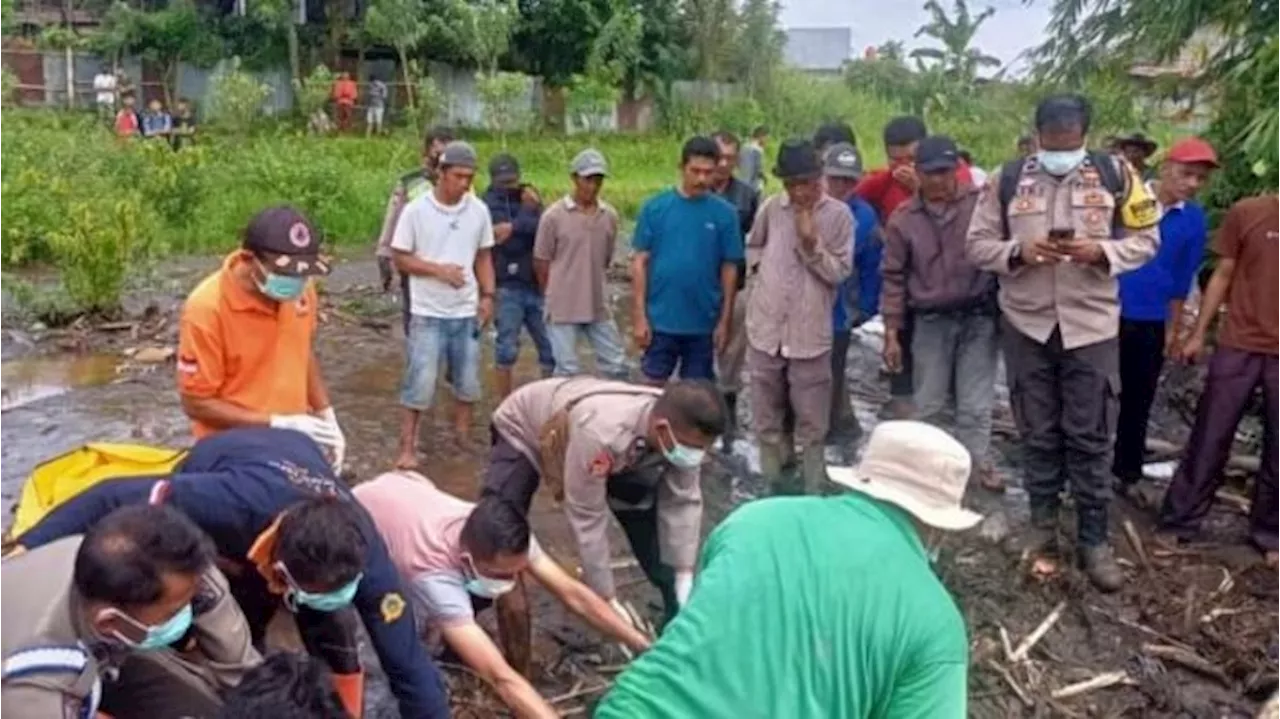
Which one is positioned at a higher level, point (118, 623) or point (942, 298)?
point (942, 298)

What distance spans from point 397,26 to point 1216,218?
925 inches

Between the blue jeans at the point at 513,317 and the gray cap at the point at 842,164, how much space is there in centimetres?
209

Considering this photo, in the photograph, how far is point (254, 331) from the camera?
4.95m

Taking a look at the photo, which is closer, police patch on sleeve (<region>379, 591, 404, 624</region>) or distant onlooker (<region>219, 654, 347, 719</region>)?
distant onlooker (<region>219, 654, 347, 719</region>)

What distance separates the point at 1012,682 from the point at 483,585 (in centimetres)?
211

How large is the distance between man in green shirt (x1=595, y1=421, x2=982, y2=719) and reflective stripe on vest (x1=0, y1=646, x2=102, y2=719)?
3.67 feet

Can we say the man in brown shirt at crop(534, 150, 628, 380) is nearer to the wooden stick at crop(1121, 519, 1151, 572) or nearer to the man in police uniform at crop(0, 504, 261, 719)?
the wooden stick at crop(1121, 519, 1151, 572)

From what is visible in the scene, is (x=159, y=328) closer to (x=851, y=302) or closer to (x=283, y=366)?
(x=851, y=302)

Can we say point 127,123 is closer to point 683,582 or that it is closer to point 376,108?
point 376,108

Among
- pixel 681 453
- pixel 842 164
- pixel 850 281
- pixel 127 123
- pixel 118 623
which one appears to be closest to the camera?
pixel 118 623

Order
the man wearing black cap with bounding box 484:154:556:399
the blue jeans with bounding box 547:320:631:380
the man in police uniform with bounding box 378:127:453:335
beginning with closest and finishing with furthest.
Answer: the blue jeans with bounding box 547:320:631:380, the man wearing black cap with bounding box 484:154:556:399, the man in police uniform with bounding box 378:127:453:335

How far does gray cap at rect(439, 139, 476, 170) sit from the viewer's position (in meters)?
7.37

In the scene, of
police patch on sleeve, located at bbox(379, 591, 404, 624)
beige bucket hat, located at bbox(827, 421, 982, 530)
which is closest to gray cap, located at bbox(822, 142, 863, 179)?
police patch on sleeve, located at bbox(379, 591, 404, 624)

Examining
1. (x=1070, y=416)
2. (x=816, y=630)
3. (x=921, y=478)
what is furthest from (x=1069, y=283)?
(x=816, y=630)
